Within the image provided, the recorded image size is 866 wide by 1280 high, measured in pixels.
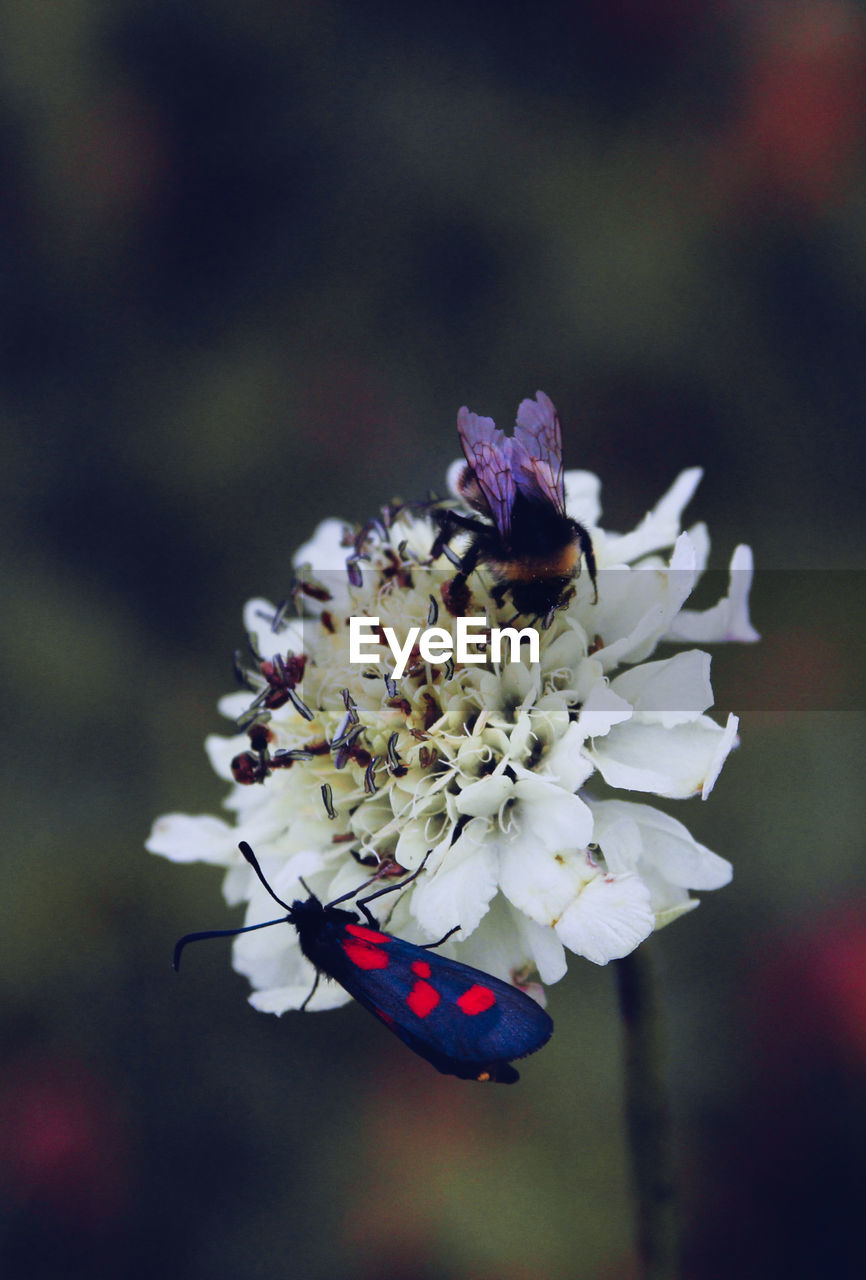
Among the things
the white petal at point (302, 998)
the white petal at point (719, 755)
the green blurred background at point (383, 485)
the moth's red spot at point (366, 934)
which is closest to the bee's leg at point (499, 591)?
the white petal at point (719, 755)

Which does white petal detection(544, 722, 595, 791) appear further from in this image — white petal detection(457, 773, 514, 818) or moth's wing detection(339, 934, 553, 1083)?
moth's wing detection(339, 934, 553, 1083)

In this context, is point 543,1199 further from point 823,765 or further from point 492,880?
point 492,880

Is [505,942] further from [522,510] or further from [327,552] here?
[327,552]

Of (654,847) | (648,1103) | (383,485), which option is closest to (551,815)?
(654,847)

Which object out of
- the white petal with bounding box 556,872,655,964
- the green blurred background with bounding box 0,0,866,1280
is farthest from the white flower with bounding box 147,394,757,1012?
the green blurred background with bounding box 0,0,866,1280

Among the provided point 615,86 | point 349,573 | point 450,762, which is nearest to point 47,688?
point 349,573

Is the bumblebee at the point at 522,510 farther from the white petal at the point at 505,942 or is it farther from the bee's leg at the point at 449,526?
the white petal at the point at 505,942
